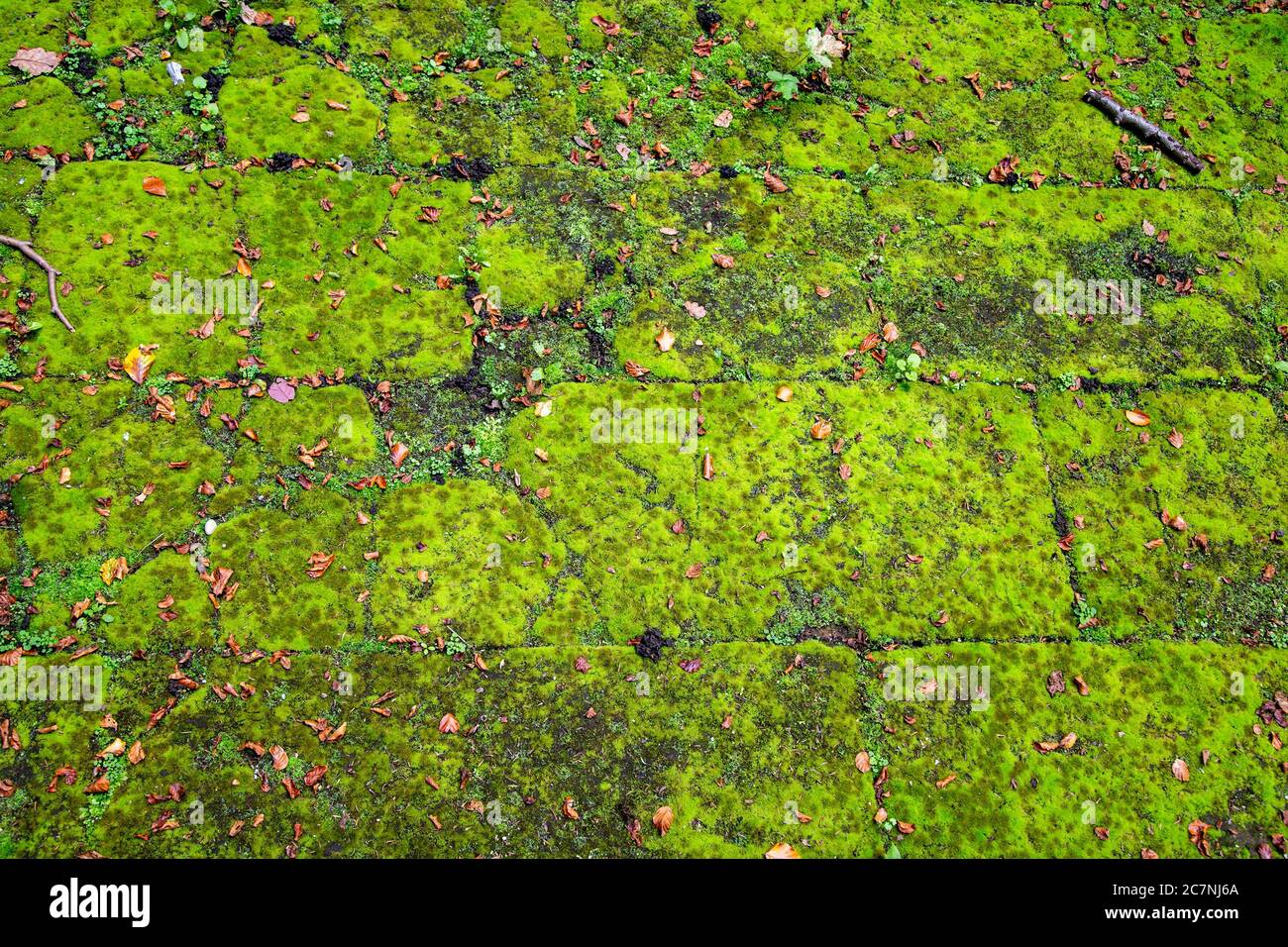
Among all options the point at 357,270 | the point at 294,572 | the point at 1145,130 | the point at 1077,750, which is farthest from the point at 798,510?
the point at 1145,130

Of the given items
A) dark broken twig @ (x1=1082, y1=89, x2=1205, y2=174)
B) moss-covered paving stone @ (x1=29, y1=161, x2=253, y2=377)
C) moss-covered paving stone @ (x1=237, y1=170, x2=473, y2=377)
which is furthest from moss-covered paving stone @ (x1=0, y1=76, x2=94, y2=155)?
dark broken twig @ (x1=1082, y1=89, x2=1205, y2=174)

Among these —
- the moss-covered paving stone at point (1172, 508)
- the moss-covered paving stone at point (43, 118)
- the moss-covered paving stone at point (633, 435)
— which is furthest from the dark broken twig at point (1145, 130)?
the moss-covered paving stone at point (43, 118)

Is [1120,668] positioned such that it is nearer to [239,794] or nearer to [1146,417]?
[1146,417]

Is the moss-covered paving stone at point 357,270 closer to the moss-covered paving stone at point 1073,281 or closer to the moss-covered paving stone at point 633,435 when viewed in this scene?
the moss-covered paving stone at point 633,435

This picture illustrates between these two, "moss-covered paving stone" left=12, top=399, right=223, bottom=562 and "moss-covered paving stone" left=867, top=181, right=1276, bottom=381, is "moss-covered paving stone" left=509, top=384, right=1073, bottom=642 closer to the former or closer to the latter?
"moss-covered paving stone" left=867, top=181, right=1276, bottom=381
